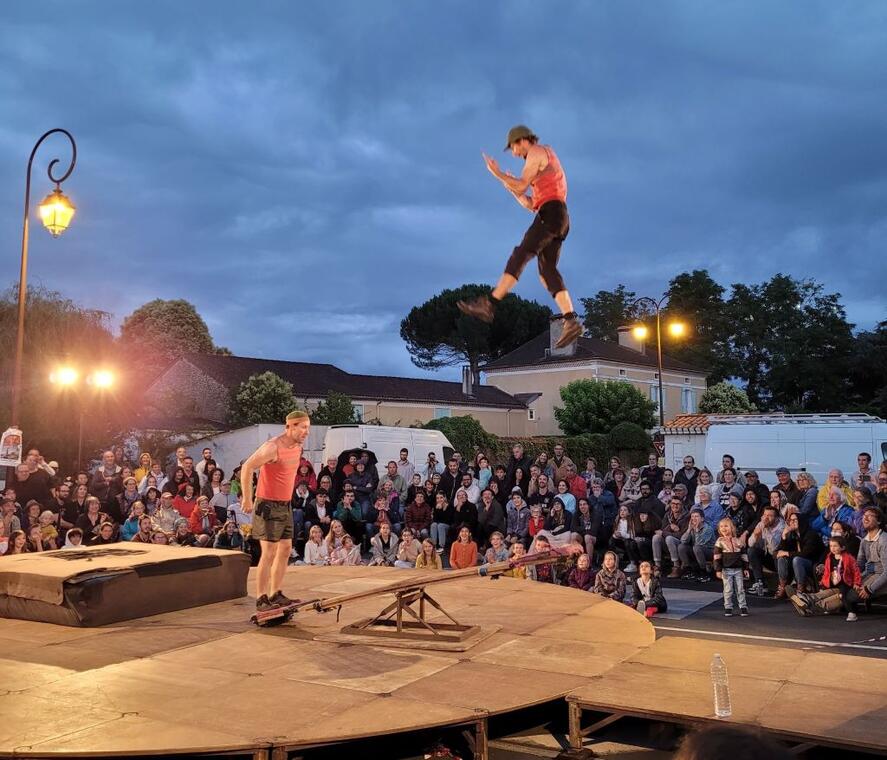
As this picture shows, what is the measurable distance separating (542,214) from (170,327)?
4674cm

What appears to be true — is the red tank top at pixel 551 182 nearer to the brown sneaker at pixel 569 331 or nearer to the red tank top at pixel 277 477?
the brown sneaker at pixel 569 331

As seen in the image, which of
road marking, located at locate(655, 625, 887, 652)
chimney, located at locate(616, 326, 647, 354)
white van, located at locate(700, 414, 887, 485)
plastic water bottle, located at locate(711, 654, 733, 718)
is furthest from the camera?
chimney, located at locate(616, 326, 647, 354)

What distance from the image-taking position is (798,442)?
15297 millimetres

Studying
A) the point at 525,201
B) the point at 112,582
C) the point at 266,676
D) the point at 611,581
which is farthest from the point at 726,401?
the point at 266,676

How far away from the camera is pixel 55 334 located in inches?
721

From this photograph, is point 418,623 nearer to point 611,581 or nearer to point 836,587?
point 611,581

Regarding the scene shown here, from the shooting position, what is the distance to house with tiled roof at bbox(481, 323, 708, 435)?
40094 mm

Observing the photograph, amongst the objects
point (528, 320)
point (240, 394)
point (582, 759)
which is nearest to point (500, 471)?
point (582, 759)

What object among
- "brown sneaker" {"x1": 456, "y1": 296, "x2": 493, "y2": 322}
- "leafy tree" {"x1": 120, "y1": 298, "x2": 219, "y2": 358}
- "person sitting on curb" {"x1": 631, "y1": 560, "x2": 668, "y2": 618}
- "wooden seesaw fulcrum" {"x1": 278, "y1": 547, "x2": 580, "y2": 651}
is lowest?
"person sitting on curb" {"x1": 631, "y1": 560, "x2": 668, "y2": 618}

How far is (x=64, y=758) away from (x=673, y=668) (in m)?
3.59

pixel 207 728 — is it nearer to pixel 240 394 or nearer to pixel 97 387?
pixel 97 387

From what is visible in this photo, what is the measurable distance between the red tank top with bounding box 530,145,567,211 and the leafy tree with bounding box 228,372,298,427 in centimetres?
2608

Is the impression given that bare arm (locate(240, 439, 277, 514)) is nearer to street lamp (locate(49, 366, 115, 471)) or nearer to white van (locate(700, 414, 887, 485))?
street lamp (locate(49, 366, 115, 471))

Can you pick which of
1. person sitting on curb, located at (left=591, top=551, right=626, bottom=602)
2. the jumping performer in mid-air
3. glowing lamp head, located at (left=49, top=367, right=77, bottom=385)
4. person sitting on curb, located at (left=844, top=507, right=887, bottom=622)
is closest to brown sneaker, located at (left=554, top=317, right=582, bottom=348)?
the jumping performer in mid-air
